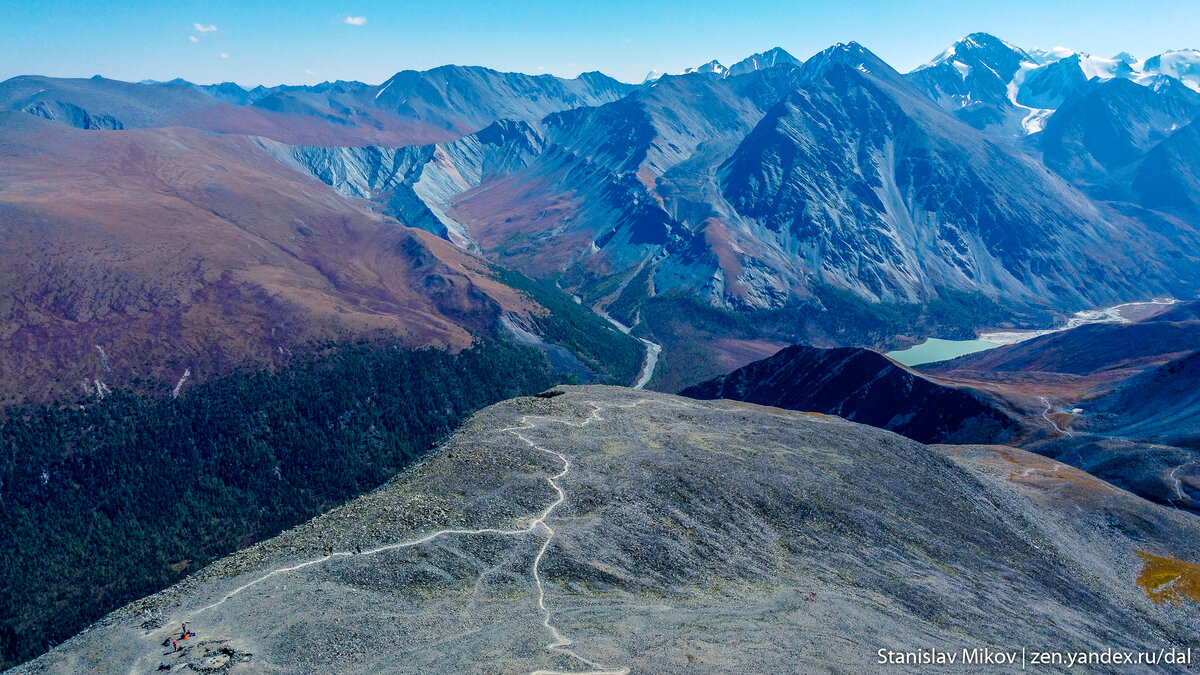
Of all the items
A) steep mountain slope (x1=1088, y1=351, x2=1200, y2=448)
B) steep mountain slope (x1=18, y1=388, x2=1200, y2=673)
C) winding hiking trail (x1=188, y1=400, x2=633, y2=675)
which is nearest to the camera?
winding hiking trail (x1=188, y1=400, x2=633, y2=675)

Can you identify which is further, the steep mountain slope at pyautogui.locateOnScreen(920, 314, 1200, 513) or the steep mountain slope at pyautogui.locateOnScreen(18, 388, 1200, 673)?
Result: the steep mountain slope at pyautogui.locateOnScreen(920, 314, 1200, 513)

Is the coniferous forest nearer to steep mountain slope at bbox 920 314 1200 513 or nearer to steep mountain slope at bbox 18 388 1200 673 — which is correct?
steep mountain slope at bbox 18 388 1200 673

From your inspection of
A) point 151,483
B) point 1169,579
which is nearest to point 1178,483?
point 1169,579

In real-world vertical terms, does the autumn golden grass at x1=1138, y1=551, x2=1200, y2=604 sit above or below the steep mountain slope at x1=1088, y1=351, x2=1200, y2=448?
below

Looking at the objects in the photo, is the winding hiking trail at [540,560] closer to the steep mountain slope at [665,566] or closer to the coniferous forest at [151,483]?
the steep mountain slope at [665,566]

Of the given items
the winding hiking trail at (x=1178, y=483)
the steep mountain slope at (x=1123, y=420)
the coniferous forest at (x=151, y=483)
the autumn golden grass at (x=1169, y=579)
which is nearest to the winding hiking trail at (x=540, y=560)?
the autumn golden grass at (x=1169, y=579)

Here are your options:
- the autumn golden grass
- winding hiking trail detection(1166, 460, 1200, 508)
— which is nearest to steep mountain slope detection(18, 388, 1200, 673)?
the autumn golden grass
